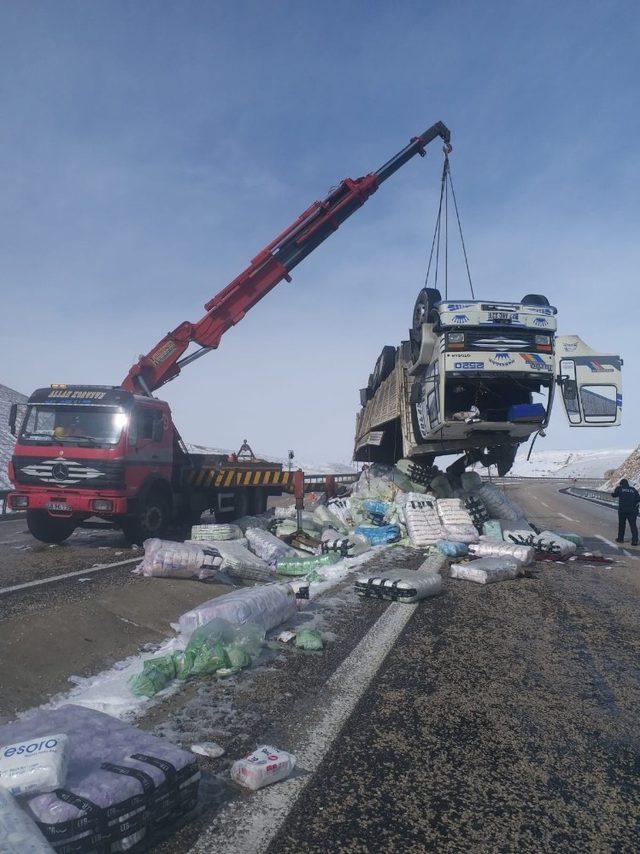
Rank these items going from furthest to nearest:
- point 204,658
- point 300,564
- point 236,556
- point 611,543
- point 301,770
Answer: point 611,543
point 300,564
point 236,556
point 204,658
point 301,770

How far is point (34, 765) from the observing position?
193 centimetres

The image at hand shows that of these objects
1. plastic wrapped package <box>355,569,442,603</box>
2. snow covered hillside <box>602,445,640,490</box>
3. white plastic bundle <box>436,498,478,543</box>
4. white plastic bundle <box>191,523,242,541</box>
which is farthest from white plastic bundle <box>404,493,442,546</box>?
snow covered hillside <box>602,445,640,490</box>

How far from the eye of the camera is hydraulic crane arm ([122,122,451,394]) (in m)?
12.1

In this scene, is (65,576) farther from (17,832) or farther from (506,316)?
(506,316)

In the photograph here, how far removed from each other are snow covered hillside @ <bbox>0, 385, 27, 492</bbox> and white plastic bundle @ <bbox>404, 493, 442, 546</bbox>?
10.8 m

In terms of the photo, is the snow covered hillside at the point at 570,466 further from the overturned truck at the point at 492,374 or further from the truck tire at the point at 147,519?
the truck tire at the point at 147,519

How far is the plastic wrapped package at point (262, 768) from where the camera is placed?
240 cm

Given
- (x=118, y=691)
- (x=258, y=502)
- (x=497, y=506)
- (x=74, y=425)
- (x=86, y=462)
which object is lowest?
(x=118, y=691)

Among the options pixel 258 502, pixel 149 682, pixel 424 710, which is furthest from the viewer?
pixel 258 502

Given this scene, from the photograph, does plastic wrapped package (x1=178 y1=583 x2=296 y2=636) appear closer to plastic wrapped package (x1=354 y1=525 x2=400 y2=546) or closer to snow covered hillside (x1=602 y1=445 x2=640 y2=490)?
plastic wrapped package (x1=354 y1=525 x2=400 y2=546)

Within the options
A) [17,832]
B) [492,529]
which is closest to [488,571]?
[492,529]

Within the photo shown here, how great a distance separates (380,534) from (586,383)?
14.0 feet

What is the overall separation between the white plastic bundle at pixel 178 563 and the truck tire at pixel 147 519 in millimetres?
2154

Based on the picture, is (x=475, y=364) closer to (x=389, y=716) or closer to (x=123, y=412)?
(x=123, y=412)
